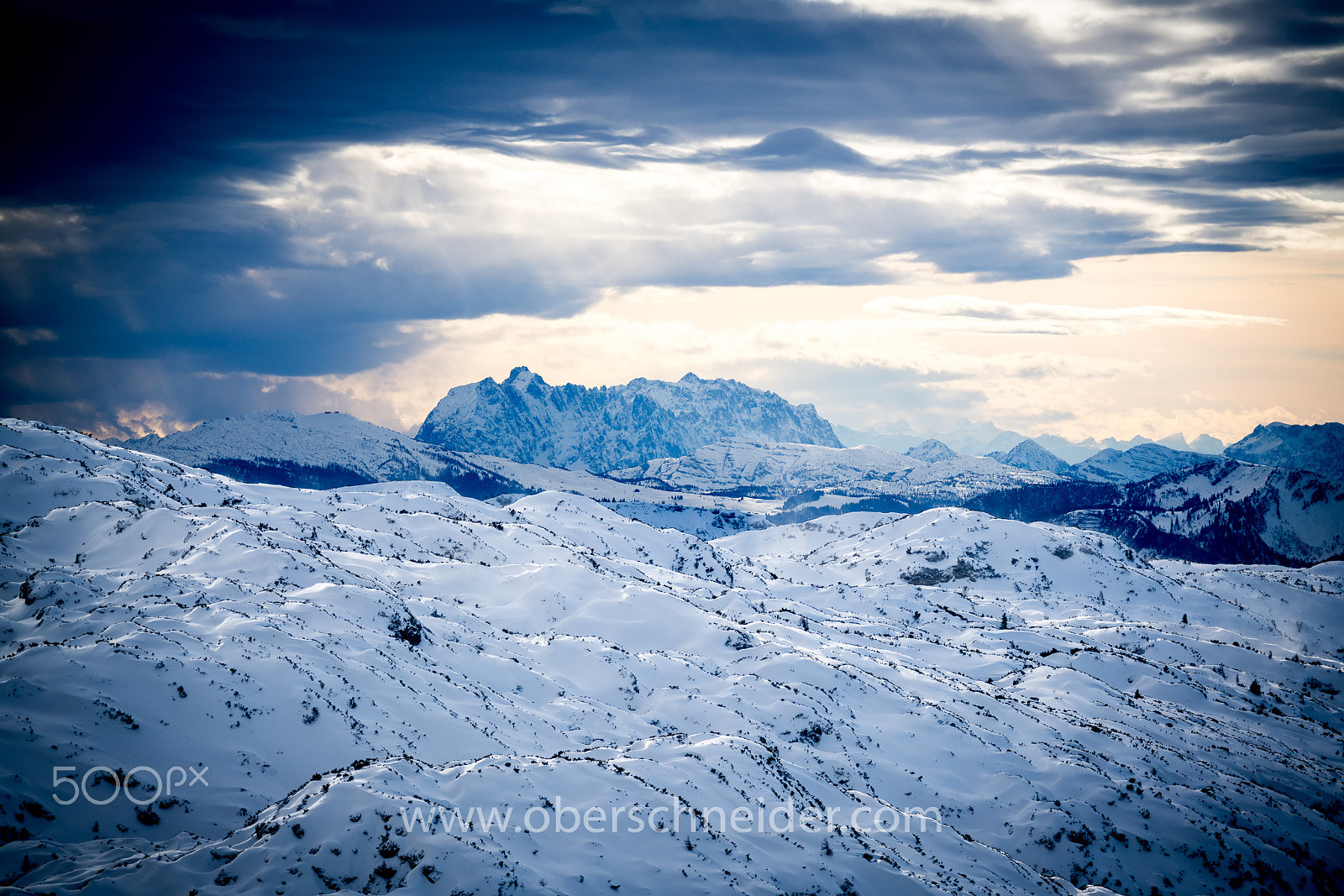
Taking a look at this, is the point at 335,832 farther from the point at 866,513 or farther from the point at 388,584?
the point at 866,513

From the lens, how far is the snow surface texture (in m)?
23.0

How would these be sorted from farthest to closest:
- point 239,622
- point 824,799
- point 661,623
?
point 661,623 < point 239,622 < point 824,799

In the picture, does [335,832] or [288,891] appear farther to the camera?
[335,832]

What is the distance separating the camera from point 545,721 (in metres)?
38.9

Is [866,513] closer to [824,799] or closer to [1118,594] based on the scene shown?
[1118,594]

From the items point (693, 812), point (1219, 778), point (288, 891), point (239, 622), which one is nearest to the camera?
point (288, 891)

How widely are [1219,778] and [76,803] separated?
6324 centimetres

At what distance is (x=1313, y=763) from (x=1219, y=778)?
61.3 feet

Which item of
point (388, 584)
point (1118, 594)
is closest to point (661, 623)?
point (388, 584)

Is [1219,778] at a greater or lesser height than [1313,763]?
greater

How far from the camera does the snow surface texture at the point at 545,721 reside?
23016 mm

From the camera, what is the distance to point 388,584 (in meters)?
55.4

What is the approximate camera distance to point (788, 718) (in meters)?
44.4

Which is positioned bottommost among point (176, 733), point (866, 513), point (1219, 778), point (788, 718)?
point (866, 513)
